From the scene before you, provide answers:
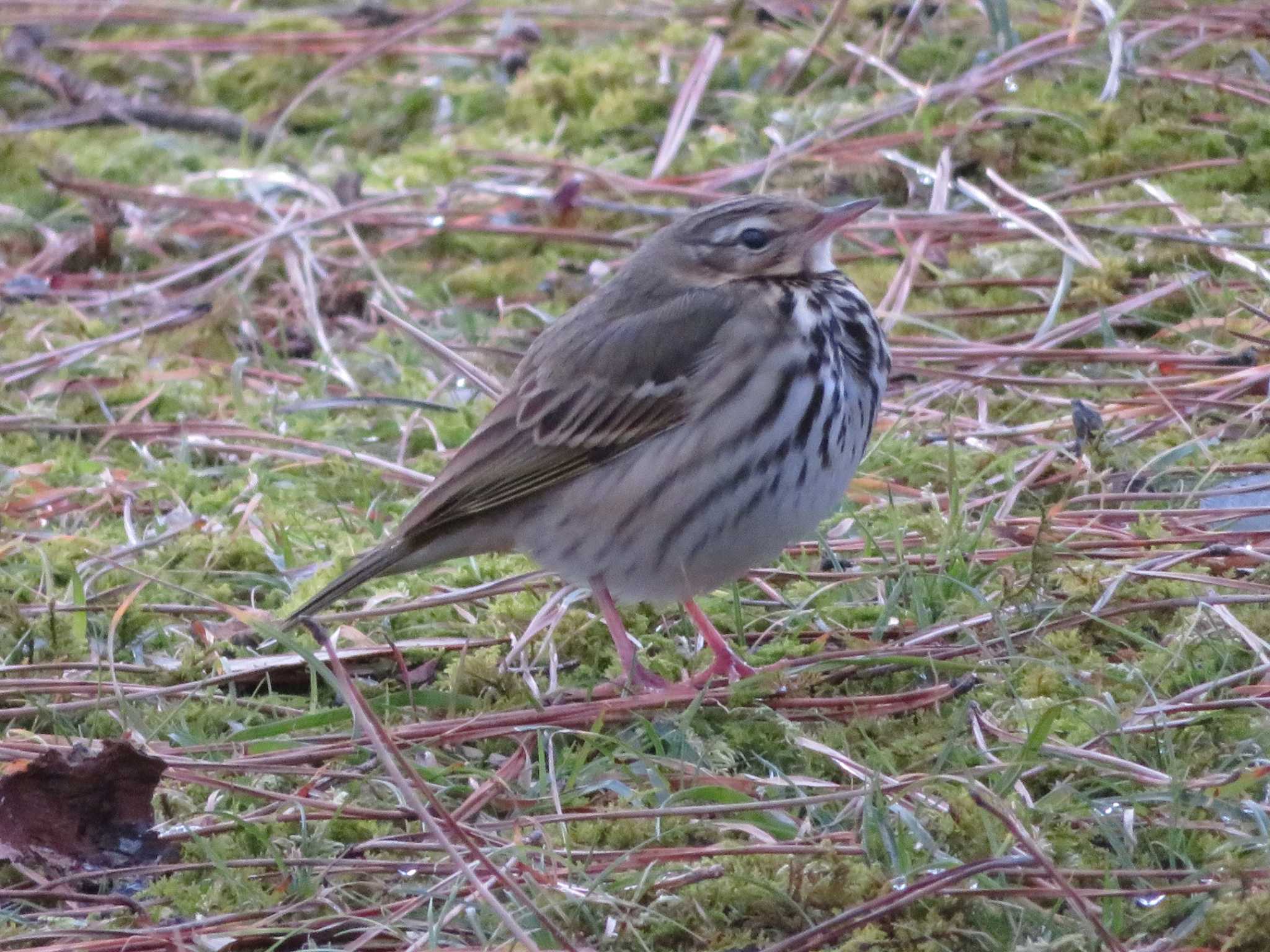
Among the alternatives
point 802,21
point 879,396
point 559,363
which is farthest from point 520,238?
point 879,396

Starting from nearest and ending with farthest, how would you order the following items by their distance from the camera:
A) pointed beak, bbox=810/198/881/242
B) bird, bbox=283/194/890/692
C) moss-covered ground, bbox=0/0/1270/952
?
moss-covered ground, bbox=0/0/1270/952
bird, bbox=283/194/890/692
pointed beak, bbox=810/198/881/242

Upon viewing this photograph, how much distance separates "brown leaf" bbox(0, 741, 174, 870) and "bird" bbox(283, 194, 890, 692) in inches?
27.4

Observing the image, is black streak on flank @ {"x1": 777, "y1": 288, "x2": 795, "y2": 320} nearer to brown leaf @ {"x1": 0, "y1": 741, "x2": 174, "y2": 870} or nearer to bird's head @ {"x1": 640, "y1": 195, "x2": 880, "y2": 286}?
bird's head @ {"x1": 640, "y1": 195, "x2": 880, "y2": 286}

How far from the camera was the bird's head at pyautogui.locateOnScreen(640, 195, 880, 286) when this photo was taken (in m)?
4.51

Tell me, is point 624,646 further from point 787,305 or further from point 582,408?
point 787,305

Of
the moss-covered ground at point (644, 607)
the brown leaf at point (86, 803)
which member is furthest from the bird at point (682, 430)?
the brown leaf at point (86, 803)

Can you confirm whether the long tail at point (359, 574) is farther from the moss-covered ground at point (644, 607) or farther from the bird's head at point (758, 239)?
the bird's head at point (758, 239)

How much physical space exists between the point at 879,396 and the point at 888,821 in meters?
1.37

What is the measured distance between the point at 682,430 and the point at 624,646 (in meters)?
0.57

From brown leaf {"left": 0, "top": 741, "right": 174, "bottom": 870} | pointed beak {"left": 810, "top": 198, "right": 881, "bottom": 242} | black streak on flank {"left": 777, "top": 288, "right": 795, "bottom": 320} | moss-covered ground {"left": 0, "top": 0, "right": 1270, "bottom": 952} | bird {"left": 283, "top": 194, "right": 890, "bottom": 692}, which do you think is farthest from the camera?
pointed beak {"left": 810, "top": 198, "right": 881, "bottom": 242}

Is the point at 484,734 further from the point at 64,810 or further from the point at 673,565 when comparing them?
the point at 64,810


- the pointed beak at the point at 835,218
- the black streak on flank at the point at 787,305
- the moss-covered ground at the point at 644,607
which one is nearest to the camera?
the moss-covered ground at the point at 644,607

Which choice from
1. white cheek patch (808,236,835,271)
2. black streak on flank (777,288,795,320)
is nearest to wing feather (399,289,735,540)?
black streak on flank (777,288,795,320)

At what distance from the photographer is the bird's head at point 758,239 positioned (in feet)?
14.8
